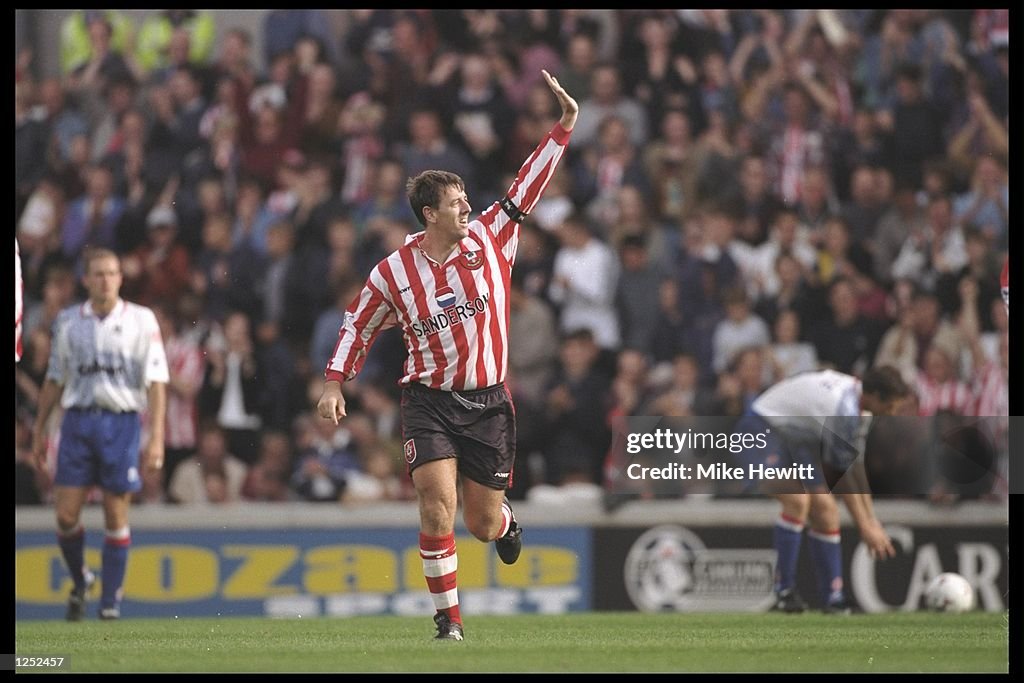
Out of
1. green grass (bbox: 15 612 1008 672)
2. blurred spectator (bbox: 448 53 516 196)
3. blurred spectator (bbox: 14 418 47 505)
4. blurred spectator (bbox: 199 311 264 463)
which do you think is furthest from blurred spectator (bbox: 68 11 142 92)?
green grass (bbox: 15 612 1008 672)

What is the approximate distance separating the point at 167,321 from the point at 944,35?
724 centimetres

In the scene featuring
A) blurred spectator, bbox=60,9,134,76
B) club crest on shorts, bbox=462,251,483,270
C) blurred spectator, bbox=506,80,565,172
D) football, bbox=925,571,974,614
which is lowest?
football, bbox=925,571,974,614

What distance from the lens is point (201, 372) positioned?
13.9m

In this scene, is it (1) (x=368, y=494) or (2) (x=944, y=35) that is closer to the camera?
(1) (x=368, y=494)

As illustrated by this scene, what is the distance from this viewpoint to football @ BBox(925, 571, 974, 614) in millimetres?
11422

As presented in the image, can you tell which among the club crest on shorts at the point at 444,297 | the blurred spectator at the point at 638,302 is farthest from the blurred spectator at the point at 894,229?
the club crest on shorts at the point at 444,297

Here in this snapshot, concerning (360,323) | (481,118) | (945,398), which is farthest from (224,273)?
(360,323)

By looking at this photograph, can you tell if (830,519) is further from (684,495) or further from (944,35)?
(944,35)

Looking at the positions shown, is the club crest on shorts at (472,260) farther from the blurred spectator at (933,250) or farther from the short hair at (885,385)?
the blurred spectator at (933,250)

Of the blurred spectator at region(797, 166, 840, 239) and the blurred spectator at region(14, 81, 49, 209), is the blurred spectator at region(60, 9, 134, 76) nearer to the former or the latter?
the blurred spectator at region(14, 81, 49, 209)

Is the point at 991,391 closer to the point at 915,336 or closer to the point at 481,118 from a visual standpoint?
the point at 915,336

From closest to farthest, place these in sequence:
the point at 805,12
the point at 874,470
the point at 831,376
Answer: the point at 831,376
the point at 874,470
the point at 805,12

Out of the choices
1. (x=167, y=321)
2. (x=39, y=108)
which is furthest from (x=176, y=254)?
(x=39, y=108)

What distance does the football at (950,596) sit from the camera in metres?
11.4
